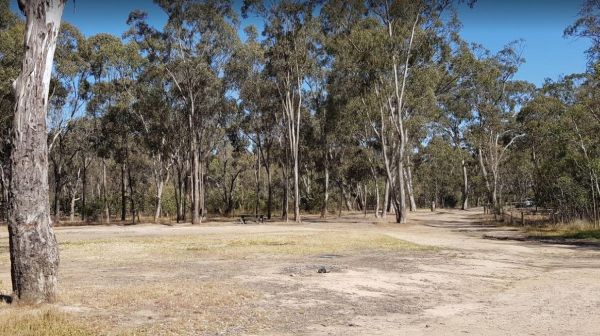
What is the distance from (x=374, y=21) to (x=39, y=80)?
29.2 metres

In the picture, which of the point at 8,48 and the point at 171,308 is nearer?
the point at 171,308

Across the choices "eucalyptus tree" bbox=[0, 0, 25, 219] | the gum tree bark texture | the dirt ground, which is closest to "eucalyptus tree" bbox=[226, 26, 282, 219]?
"eucalyptus tree" bbox=[0, 0, 25, 219]

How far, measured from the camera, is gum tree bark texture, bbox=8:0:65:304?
7.08m

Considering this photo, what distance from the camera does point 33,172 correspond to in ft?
23.9

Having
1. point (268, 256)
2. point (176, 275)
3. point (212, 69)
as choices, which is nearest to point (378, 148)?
point (212, 69)

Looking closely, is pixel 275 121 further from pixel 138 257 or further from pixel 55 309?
pixel 55 309

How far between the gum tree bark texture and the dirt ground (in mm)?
422

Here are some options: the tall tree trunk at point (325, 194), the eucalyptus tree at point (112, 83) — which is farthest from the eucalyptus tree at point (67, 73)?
the tall tree trunk at point (325, 194)

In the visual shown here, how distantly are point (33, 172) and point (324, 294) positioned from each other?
484 cm

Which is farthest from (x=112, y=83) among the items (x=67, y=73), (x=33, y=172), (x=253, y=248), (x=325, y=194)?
(x=33, y=172)

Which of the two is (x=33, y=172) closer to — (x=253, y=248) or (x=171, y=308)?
(x=171, y=308)

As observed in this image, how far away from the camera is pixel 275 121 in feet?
154

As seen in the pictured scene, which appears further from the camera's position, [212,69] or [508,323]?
[212,69]

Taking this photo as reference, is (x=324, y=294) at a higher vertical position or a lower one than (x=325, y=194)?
lower
